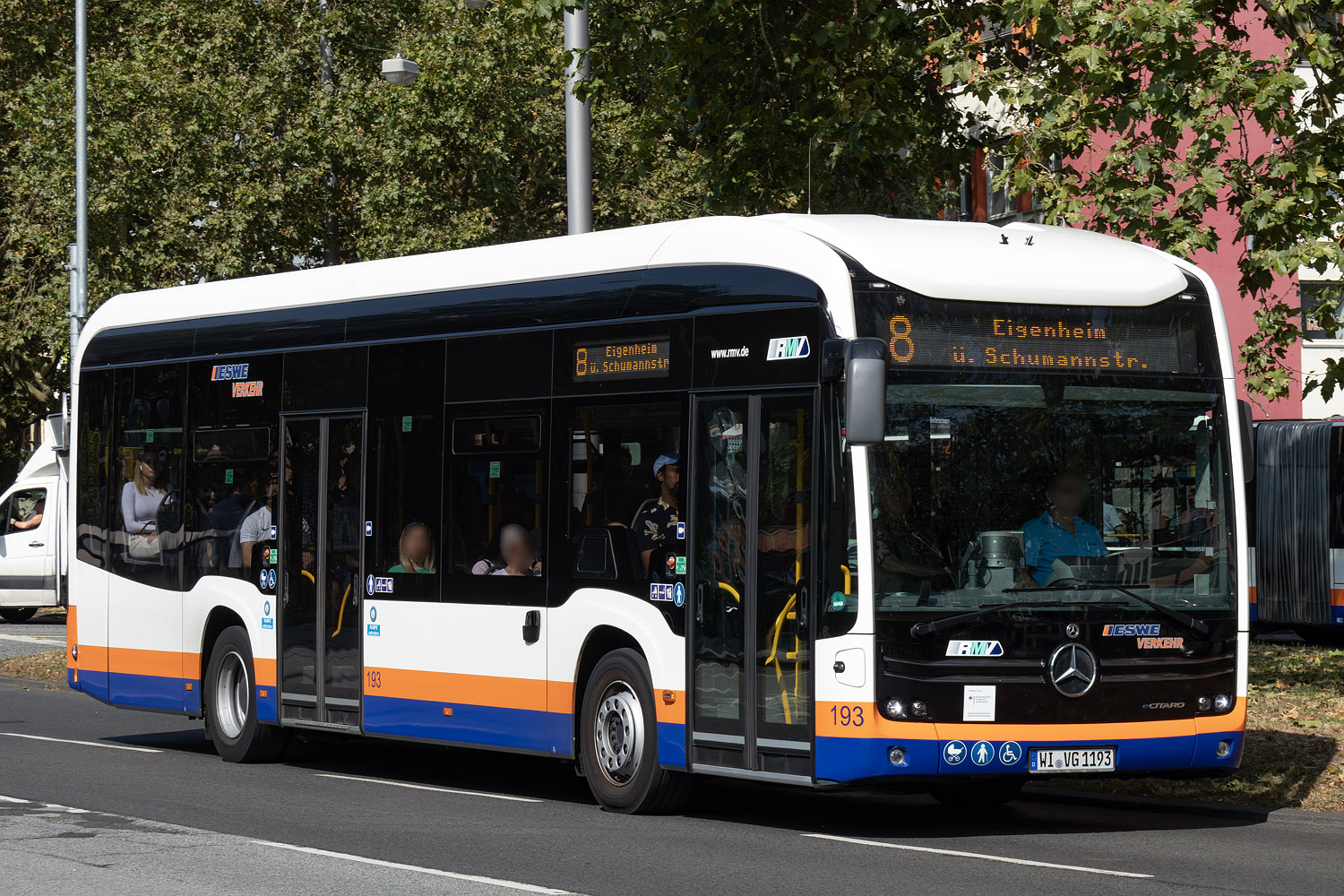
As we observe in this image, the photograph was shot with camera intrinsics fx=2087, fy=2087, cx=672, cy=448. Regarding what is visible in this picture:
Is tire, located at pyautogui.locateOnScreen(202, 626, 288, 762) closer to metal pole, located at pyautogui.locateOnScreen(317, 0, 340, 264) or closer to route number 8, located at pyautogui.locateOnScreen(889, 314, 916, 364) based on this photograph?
route number 8, located at pyautogui.locateOnScreen(889, 314, 916, 364)

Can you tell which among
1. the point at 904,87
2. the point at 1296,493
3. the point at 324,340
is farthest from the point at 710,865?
the point at 1296,493

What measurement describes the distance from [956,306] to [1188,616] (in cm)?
195

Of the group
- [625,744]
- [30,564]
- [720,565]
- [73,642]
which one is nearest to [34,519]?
[30,564]

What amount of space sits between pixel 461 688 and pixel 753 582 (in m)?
2.72

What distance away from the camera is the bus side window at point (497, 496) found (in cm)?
1216

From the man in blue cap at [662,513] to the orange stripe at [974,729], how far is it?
1532 millimetres

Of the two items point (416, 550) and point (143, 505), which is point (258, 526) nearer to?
point (143, 505)

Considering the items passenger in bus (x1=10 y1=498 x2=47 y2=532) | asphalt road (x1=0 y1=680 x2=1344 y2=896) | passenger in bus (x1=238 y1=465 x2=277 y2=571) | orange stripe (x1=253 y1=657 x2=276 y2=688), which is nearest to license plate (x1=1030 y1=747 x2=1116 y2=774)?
asphalt road (x1=0 y1=680 x2=1344 y2=896)

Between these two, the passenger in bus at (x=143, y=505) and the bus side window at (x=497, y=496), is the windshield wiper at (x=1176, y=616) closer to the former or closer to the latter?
the bus side window at (x=497, y=496)

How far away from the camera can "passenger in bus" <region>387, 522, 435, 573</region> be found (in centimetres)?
1296

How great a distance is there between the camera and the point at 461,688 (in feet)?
41.3

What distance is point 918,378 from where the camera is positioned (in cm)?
1023

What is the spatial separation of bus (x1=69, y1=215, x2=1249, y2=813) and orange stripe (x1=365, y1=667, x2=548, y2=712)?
21 mm

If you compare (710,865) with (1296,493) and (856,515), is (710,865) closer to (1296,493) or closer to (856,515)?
(856,515)
